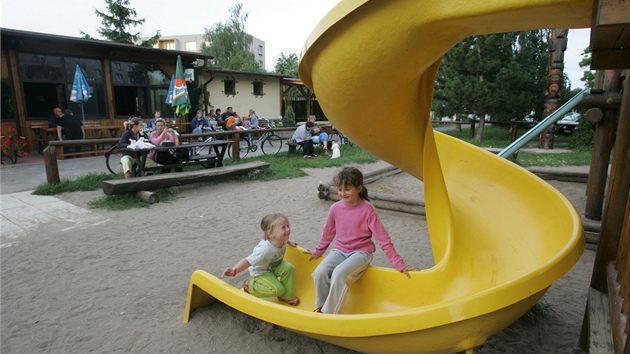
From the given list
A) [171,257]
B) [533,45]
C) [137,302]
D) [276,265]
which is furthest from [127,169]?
[533,45]

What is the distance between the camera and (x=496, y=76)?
13.2 meters

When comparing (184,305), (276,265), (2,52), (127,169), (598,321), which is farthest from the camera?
(2,52)

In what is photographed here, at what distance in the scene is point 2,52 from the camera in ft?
33.4

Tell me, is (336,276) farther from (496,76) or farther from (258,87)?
(258,87)

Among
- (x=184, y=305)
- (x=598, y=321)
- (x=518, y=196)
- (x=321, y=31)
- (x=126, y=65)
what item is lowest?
(x=184, y=305)

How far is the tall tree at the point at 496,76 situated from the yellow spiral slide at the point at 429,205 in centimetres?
1151

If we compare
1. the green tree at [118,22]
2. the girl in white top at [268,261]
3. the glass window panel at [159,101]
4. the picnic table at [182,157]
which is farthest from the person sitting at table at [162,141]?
the green tree at [118,22]

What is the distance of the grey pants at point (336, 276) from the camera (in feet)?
7.59

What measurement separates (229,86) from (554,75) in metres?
12.8

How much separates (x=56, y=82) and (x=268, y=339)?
40.7ft

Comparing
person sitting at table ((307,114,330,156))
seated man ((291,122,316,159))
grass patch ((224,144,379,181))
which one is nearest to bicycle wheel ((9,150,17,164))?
grass patch ((224,144,379,181))

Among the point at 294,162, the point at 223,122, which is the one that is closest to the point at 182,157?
the point at 294,162

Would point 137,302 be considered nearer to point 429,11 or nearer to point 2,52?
point 429,11

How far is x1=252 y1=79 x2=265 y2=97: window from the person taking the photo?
1902 cm
